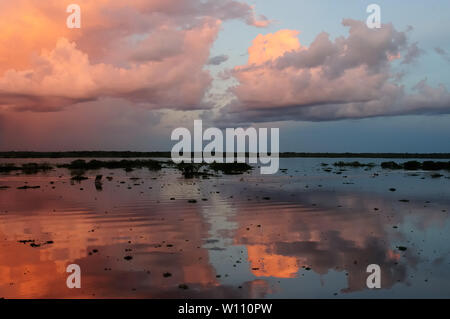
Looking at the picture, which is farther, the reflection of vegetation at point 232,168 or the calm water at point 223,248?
the reflection of vegetation at point 232,168

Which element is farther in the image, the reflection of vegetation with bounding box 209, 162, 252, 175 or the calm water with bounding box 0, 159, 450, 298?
the reflection of vegetation with bounding box 209, 162, 252, 175

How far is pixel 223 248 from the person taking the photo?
698 inches

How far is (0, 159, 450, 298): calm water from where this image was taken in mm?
12648

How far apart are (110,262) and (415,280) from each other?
1152 cm

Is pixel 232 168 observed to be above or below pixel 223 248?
above

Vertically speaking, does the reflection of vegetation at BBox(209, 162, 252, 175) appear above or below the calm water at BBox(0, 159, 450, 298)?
above

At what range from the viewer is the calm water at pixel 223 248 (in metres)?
12.6

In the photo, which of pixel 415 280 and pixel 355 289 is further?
pixel 415 280

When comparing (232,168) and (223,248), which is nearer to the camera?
(223,248)

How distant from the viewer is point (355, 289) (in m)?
12.5

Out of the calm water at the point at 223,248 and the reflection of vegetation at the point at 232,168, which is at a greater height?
the reflection of vegetation at the point at 232,168
